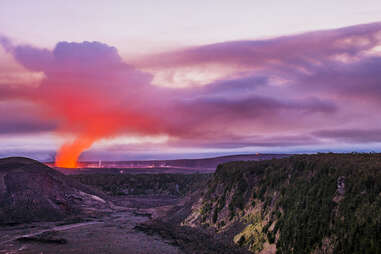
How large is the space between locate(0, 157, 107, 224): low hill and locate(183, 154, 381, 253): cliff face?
1102 inches

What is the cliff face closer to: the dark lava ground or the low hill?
the dark lava ground

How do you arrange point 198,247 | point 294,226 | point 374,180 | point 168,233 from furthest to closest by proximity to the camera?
point 168,233, point 198,247, point 294,226, point 374,180

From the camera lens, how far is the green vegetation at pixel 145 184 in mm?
95000

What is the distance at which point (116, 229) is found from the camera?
39938 mm

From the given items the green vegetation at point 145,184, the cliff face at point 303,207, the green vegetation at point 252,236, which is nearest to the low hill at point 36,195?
the green vegetation at point 145,184

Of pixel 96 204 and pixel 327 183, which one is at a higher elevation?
pixel 327 183

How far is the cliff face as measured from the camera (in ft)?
57.2

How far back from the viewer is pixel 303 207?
74.9ft

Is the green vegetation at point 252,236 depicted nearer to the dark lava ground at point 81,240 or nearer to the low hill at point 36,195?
the dark lava ground at point 81,240

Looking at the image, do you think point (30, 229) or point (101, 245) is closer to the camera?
point (101, 245)

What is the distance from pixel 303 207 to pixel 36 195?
4856 cm

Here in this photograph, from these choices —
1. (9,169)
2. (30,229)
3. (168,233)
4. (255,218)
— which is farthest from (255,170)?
(9,169)

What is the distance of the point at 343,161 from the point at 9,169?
59993mm

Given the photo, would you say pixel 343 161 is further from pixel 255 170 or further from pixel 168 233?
pixel 168 233
